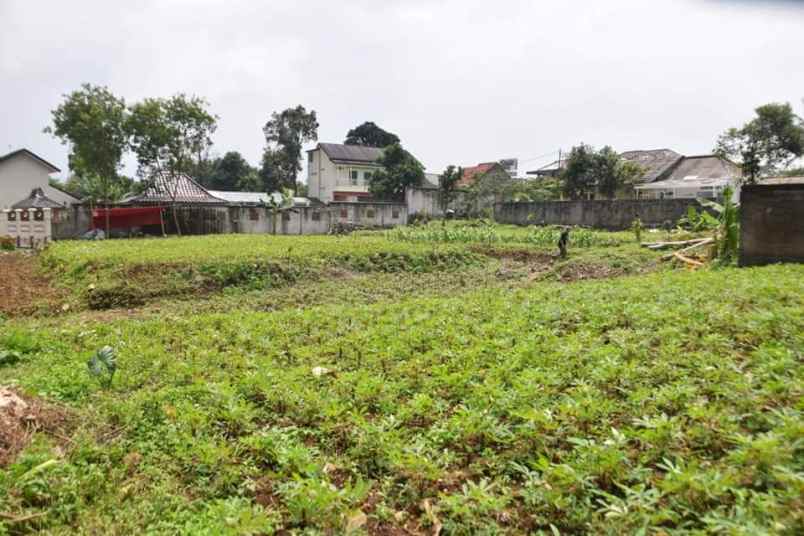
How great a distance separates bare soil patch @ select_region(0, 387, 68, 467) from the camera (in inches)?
127

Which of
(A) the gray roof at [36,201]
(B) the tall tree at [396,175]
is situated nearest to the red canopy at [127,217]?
(A) the gray roof at [36,201]

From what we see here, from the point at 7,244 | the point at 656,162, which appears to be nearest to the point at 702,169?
the point at 656,162

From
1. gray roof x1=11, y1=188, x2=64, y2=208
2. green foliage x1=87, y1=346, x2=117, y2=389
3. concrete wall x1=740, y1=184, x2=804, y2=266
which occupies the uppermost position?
gray roof x1=11, y1=188, x2=64, y2=208

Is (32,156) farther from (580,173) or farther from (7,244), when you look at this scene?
(580,173)

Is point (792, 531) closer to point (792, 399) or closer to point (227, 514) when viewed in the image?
point (792, 399)

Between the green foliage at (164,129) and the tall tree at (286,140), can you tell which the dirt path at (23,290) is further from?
the tall tree at (286,140)

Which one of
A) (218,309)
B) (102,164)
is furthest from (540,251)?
(102,164)

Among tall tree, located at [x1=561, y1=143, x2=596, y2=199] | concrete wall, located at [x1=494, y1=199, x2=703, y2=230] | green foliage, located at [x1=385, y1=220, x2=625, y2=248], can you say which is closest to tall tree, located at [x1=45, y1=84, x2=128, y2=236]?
green foliage, located at [x1=385, y1=220, x2=625, y2=248]

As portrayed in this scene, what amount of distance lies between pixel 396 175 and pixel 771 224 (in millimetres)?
31806

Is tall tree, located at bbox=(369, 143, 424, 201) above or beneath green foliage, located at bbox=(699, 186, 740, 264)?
above

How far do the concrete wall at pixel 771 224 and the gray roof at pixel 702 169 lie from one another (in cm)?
2997

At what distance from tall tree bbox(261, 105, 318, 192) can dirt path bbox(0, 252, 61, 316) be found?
33064mm

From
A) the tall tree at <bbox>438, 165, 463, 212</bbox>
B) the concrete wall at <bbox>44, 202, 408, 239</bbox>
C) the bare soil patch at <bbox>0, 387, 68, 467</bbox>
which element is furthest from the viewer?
A: the tall tree at <bbox>438, 165, 463, 212</bbox>

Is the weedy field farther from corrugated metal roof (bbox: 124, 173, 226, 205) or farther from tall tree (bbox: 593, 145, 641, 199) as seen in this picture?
tall tree (bbox: 593, 145, 641, 199)
